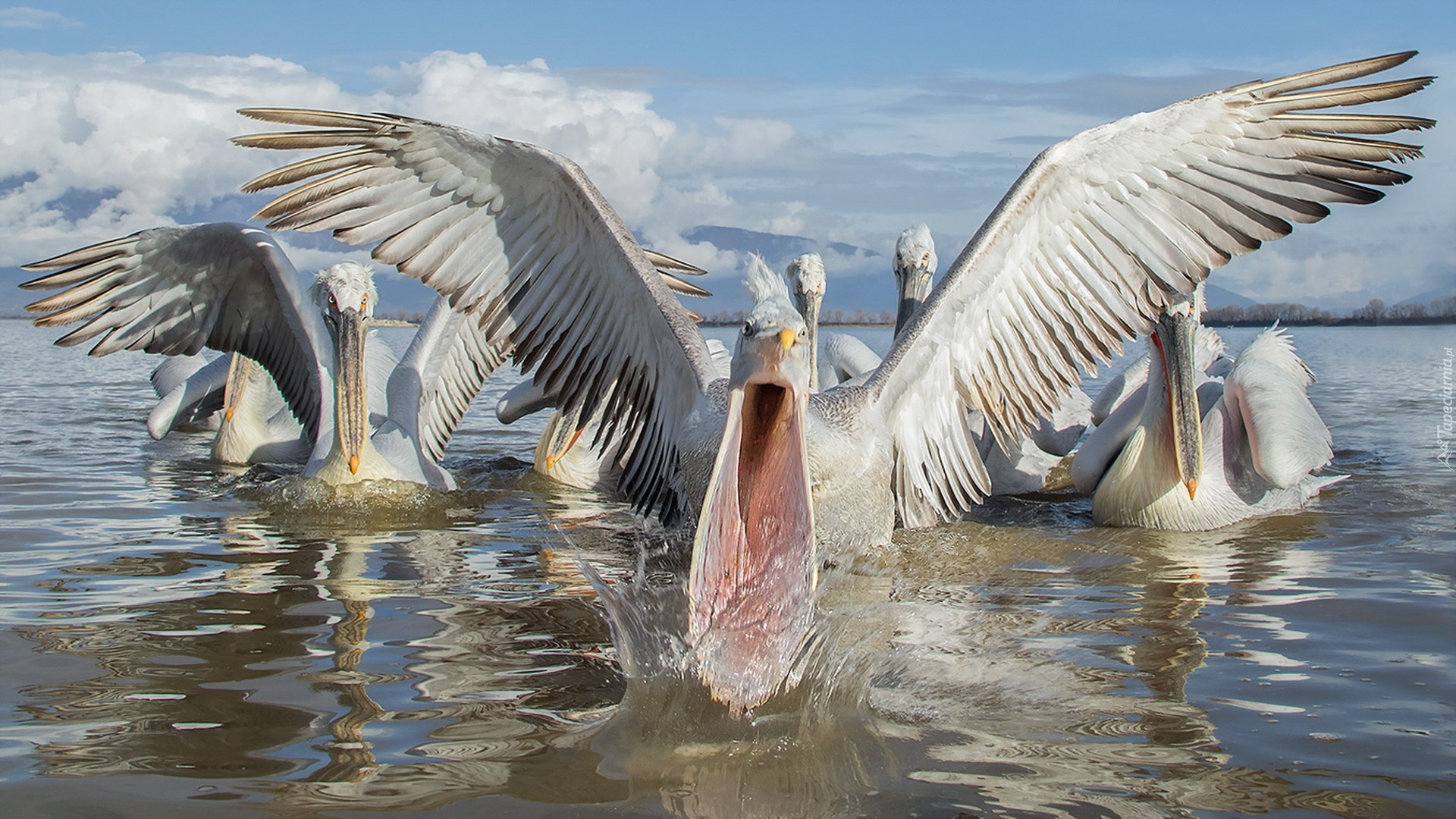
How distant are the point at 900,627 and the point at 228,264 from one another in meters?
4.44

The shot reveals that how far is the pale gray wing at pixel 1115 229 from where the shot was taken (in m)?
4.79

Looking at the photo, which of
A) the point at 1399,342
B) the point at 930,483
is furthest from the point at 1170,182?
the point at 1399,342

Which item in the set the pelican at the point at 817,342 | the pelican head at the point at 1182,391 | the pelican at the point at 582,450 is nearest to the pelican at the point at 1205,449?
the pelican head at the point at 1182,391

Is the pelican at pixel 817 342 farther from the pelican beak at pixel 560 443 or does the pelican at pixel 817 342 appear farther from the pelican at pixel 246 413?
the pelican at pixel 246 413

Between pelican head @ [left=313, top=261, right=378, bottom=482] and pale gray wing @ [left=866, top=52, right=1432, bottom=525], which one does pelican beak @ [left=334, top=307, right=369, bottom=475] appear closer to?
pelican head @ [left=313, top=261, right=378, bottom=482]

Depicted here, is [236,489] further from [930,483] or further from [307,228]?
[930,483]

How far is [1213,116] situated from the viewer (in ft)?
15.9

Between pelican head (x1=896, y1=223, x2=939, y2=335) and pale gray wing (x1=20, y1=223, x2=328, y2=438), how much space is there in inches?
125

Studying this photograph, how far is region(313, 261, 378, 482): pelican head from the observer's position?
6379 millimetres

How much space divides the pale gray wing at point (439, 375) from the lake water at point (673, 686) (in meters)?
1.10

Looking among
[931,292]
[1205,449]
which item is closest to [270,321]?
[931,292]

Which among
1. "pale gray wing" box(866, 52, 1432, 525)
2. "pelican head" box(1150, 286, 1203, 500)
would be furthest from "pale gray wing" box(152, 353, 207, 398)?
"pelican head" box(1150, 286, 1203, 500)

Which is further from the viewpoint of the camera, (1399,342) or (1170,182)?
(1399,342)

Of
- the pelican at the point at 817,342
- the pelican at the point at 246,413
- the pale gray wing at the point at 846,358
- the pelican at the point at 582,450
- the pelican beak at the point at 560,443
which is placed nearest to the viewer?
the pelican at the point at 582,450
